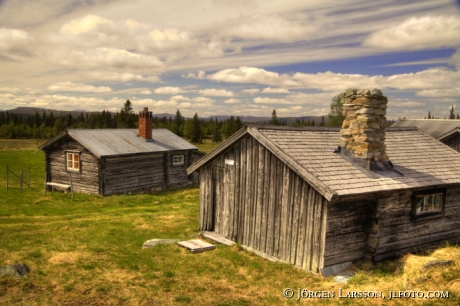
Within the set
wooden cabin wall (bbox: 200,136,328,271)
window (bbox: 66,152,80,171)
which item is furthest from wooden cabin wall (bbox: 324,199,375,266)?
window (bbox: 66,152,80,171)

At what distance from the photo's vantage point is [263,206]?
1255 centimetres

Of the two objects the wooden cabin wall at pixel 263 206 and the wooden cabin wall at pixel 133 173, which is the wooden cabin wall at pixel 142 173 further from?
the wooden cabin wall at pixel 263 206

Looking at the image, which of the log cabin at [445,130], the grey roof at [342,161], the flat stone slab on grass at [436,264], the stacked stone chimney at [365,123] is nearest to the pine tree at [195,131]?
the log cabin at [445,130]

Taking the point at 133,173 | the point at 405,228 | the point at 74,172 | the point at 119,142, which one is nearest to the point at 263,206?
the point at 405,228

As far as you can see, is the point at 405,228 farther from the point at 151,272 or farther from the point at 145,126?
the point at 145,126

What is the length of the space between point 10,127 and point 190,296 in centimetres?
9373

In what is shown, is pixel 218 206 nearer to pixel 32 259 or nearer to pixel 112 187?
pixel 32 259

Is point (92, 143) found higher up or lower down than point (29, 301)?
higher up

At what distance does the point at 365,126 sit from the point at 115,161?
18846mm

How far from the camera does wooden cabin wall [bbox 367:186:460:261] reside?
11.5 metres

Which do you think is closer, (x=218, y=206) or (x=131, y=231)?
(x=218, y=206)

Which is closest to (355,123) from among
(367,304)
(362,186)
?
(362,186)

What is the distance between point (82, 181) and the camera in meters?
26.2

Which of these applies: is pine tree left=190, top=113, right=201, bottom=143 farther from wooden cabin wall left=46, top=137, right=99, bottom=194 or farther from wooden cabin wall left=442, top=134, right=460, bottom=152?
wooden cabin wall left=442, top=134, right=460, bottom=152
